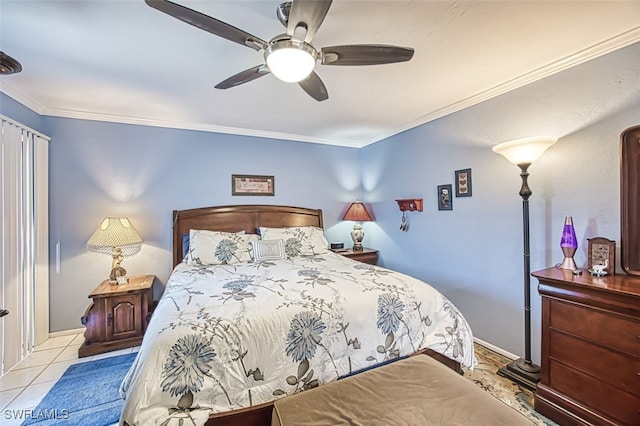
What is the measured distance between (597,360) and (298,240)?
268cm

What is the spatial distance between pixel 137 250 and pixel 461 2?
361 cm

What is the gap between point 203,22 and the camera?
1270 mm

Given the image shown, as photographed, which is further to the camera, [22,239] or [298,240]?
[298,240]

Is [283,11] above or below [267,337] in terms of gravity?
above

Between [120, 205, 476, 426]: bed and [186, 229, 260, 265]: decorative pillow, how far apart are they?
33cm

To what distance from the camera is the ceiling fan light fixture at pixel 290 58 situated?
4.66 ft

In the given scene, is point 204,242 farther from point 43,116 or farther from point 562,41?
point 562,41

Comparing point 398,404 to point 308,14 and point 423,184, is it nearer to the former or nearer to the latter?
point 308,14

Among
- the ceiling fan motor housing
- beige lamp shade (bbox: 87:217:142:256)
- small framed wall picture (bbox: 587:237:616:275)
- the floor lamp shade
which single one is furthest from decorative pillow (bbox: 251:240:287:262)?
small framed wall picture (bbox: 587:237:616:275)

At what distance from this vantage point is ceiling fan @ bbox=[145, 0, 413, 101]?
1204mm

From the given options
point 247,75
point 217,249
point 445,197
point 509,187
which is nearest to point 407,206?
point 445,197

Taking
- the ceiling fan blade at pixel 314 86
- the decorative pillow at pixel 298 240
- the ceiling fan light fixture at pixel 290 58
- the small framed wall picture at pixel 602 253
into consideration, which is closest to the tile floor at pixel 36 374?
the decorative pillow at pixel 298 240

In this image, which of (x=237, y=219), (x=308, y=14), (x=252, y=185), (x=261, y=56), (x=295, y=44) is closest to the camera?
(x=308, y=14)

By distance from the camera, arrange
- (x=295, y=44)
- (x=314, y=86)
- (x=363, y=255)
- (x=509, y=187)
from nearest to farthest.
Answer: (x=295, y=44), (x=314, y=86), (x=509, y=187), (x=363, y=255)
